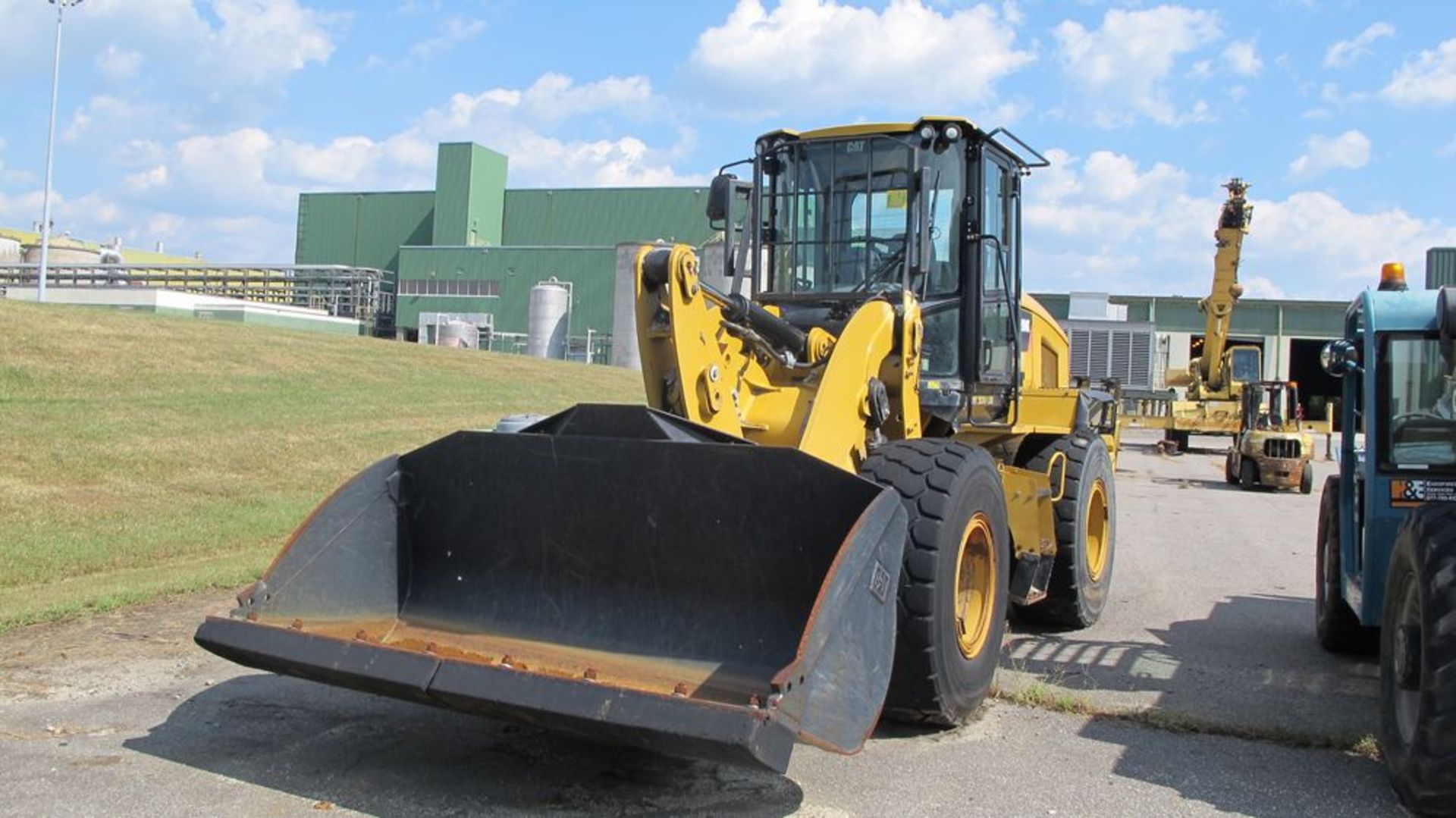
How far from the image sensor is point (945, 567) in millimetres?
5051

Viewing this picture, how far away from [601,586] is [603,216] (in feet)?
201

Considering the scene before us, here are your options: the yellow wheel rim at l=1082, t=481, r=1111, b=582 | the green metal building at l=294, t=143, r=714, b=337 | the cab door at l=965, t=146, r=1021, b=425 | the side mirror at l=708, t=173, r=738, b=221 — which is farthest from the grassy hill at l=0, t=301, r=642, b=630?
the green metal building at l=294, t=143, r=714, b=337

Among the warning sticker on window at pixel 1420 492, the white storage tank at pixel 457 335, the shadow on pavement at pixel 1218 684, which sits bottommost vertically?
the shadow on pavement at pixel 1218 684

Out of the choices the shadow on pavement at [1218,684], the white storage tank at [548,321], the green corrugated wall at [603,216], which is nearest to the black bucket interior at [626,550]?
the shadow on pavement at [1218,684]

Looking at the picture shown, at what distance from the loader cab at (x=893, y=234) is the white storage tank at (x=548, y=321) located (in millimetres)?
48945

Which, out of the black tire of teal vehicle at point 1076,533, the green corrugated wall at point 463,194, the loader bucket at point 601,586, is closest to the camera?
the loader bucket at point 601,586

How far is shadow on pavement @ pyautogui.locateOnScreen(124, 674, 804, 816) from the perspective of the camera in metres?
4.47

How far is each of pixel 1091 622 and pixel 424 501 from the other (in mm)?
5019

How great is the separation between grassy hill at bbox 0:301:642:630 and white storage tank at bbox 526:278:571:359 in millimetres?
25420

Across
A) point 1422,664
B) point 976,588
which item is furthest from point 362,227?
point 1422,664

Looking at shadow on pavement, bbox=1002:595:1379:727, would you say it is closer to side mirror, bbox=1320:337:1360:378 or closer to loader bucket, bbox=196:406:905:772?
side mirror, bbox=1320:337:1360:378

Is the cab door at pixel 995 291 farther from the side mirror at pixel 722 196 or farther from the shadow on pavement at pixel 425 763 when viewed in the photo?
the shadow on pavement at pixel 425 763

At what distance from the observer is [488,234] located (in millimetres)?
66750

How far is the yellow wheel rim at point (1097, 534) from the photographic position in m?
8.99
